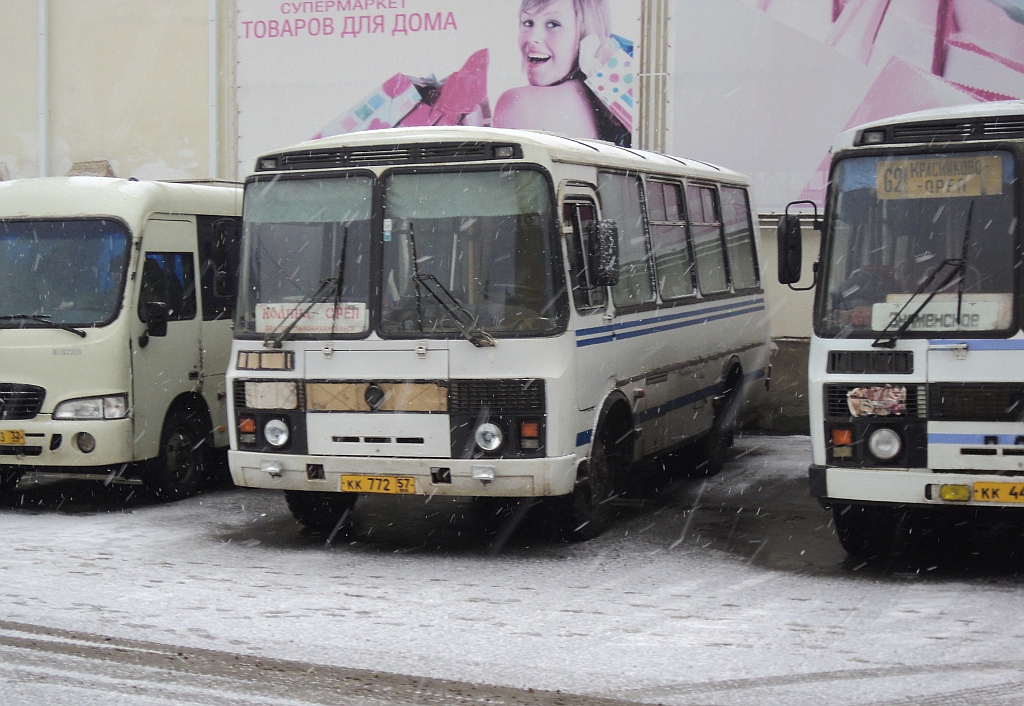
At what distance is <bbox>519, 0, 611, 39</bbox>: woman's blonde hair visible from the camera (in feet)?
56.8

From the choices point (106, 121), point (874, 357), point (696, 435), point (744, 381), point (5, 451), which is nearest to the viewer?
point (874, 357)

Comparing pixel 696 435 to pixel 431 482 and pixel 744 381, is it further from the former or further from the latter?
pixel 431 482

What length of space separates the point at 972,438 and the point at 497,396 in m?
2.93

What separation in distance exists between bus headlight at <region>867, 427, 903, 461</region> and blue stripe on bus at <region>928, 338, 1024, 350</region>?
593 mm

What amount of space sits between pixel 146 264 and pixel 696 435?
5002 mm

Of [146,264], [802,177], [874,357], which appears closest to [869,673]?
[874,357]

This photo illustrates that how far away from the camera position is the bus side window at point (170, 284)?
1193cm

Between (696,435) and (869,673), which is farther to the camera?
(696,435)

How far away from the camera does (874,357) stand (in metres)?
8.73

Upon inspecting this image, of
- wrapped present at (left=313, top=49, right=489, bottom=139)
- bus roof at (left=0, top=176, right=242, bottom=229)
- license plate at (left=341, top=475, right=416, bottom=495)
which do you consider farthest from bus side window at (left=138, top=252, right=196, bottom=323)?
wrapped present at (left=313, top=49, right=489, bottom=139)

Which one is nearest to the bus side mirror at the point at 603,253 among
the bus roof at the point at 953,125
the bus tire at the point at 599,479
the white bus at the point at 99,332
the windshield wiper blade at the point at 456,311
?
the windshield wiper blade at the point at 456,311

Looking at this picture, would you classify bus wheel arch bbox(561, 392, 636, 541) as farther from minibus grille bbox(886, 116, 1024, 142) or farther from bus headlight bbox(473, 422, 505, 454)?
minibus grille bbox(886, 116, 1024, 142)

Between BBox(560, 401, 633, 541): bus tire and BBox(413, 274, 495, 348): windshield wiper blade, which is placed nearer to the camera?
BBox(413, 274, 495, 348): windshield wiper blade

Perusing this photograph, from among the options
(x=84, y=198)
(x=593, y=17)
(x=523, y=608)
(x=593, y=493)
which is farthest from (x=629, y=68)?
(x=523, y=608)
